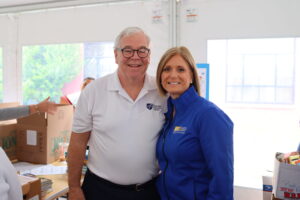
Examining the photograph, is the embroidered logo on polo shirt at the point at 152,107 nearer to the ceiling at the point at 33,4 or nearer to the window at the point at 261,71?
the window at the point at 261,71

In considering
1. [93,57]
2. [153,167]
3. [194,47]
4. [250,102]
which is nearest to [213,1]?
[194,47]

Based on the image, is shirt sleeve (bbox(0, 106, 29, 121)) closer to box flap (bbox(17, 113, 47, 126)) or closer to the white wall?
box flap (bbox(17, 113, 47, 126))

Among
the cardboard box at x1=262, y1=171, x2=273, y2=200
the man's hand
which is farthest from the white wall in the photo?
the man's hand

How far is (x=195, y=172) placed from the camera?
1.35 m

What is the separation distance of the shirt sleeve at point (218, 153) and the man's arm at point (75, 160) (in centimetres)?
74

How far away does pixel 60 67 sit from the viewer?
12.6ft

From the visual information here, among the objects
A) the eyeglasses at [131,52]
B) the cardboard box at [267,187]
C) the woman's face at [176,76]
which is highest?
the eyeglasses at [131,52]

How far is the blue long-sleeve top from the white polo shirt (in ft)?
0.27

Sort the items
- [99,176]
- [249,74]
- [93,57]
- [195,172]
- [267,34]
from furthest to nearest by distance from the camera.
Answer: [93,57]
[249,74]
[267,34]
[99,176]
[195,172]

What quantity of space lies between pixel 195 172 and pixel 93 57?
8.61 ft

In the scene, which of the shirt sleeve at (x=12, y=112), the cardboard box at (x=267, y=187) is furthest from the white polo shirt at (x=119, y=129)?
A: the cardboard box at (x=267, y=187)

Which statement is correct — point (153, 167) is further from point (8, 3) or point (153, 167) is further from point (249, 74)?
point (8, 3)

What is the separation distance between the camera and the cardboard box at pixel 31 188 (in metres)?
1.57

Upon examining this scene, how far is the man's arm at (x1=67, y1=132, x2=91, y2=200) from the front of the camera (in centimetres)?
161
